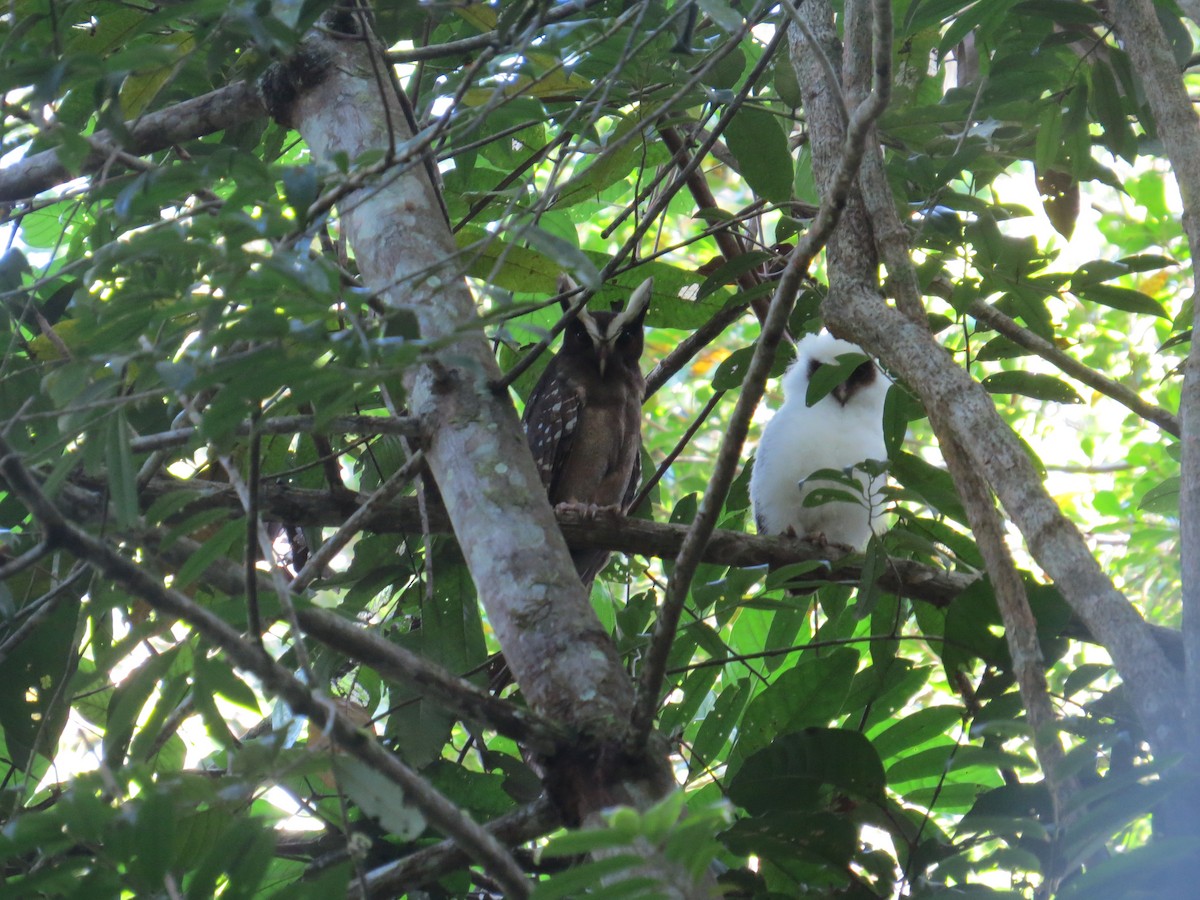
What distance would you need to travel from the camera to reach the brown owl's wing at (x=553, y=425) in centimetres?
449

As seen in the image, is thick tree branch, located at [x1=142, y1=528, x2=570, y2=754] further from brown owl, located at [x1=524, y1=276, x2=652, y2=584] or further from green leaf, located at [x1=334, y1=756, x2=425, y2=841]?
brown owl, located at [x1=524, y1=276, x2=652, y2=584]

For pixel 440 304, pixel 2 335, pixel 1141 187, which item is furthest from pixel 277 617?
pixel 1141 187

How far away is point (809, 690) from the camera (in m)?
2.27

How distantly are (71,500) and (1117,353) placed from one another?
6612 millimetres

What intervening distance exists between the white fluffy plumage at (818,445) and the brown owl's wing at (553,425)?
0.75m

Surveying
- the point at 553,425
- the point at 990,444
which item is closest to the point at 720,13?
the point at 990,444

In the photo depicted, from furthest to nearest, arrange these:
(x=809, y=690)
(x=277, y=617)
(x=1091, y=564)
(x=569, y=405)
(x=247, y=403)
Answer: (x=569, y=405)
(x=809, y=690)
(x=277, y=617)
(x=1091, y=564)
(x=247, y=403)

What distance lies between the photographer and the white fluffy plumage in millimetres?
4281

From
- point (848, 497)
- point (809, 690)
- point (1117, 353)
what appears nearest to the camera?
point (809, 690)

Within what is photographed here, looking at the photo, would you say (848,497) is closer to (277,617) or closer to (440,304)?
(440,304)

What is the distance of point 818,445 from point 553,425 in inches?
40.8

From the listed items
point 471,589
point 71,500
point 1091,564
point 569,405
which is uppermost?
point 569,405

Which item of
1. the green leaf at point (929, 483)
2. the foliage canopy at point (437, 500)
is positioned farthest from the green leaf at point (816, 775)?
the green leaf at point (929, 483)

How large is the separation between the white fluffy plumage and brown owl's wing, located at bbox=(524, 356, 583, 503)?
75cm
